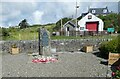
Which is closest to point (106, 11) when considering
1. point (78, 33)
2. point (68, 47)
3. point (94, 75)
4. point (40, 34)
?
point (78, 33)

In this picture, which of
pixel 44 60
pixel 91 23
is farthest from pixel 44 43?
pixel 91 23

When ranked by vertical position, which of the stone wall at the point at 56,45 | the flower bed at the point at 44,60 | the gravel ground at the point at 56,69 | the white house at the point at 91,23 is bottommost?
the gravel ground at the point at 56,69

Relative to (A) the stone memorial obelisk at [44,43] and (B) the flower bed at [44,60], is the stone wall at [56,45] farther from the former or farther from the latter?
(B) the flower bed at [44,60]

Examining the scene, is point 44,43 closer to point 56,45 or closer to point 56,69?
point 56,45

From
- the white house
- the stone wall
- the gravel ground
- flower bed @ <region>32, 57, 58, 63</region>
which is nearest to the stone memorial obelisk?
flower bed @ <region>32, 57, 58, 63</region>

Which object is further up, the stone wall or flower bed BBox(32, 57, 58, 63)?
the stone wall

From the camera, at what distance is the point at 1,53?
65.9 feet

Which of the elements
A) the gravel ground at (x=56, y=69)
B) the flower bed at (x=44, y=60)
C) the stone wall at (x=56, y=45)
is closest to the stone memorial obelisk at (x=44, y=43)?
the flower bed at (x=44, y=60)

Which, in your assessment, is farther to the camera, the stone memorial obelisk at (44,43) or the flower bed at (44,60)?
the stone memorial obelisk at (44,43)

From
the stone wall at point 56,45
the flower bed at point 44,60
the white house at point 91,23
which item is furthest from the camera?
the white house at point 91,23

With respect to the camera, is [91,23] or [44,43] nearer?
[44,43]

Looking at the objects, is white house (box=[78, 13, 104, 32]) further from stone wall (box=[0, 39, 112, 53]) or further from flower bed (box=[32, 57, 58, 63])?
flower bed (box=[32, 57, 58, 63])

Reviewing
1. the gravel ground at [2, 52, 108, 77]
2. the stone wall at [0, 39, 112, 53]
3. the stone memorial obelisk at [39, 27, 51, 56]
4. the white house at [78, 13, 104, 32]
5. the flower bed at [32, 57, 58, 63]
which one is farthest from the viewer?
the white house at [78, 13, 104, 32]

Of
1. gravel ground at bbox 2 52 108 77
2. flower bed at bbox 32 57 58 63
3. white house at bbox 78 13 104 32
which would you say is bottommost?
gravel ground at bbox 2 52 108 77
